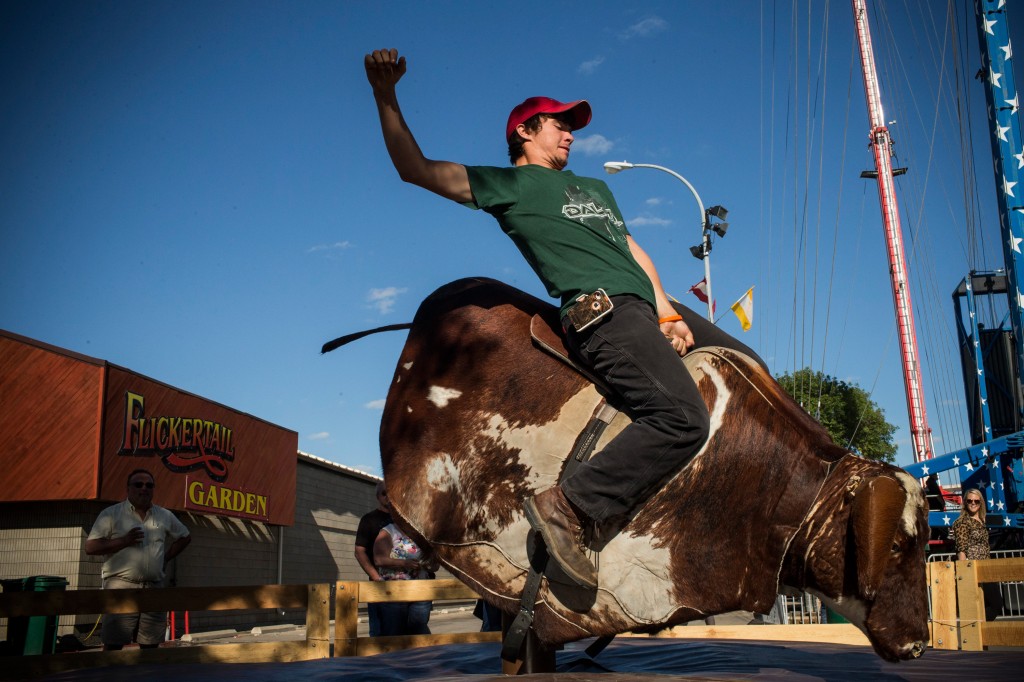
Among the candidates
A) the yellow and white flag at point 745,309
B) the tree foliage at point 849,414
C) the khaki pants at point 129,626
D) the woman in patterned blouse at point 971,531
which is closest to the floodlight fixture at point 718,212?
the yellow and white flag at point 745,309

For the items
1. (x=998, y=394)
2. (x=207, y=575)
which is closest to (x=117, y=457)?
(x=207, y=575)

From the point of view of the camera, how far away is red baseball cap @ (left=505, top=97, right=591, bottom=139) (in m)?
3.14

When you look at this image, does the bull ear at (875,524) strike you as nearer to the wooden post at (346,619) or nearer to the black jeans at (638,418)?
the black jeans at (638,418)

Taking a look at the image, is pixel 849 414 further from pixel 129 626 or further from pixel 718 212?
pixel 129 626

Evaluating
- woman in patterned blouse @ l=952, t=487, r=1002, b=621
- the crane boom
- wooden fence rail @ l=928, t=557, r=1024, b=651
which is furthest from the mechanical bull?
the crane boom

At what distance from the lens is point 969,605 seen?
20.2 ft

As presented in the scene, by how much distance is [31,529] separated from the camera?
18.0m

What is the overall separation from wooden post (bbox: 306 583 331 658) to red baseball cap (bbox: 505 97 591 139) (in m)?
3.88

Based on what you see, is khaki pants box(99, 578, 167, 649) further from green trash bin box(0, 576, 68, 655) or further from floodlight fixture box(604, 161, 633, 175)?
floodlight fixture box(604, 161, 633, 175)

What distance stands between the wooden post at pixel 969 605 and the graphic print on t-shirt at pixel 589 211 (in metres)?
4.94

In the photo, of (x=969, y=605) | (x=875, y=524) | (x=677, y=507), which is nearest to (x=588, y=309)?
(x=677, y=507)

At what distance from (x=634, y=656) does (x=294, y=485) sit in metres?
22.5

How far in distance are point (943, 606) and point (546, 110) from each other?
17.9 feet

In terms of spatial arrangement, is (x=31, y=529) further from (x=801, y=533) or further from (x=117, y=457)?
(x=801, y=533)
